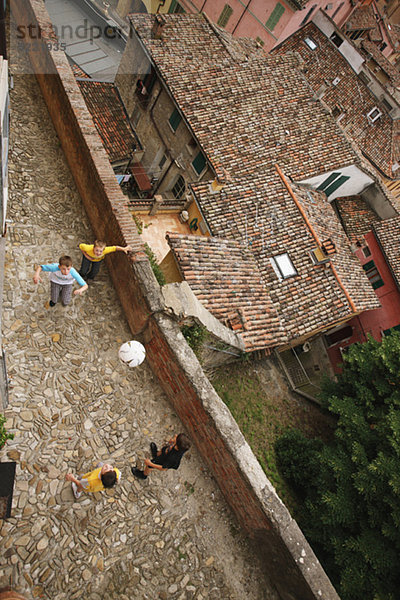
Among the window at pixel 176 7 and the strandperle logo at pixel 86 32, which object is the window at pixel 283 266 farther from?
the window at pixel 176 7

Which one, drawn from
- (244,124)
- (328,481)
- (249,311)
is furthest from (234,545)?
(244,124)

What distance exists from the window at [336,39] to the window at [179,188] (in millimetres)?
20962

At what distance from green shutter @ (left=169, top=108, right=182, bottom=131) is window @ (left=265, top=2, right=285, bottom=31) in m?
13.8

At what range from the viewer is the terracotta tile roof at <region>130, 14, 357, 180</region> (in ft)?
52.6

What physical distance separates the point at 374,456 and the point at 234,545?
15.5 ft

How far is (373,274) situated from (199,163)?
33.8 ft

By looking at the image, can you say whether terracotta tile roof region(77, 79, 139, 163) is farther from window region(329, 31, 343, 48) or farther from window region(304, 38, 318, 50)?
window region(329, 31, 343, 48)

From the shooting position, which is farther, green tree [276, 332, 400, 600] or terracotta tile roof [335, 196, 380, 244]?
terracotta tile roof [335, 196, 380, 244]

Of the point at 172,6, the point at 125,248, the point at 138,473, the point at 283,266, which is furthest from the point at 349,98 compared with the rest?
the point at 138,473

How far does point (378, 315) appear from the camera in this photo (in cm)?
1789

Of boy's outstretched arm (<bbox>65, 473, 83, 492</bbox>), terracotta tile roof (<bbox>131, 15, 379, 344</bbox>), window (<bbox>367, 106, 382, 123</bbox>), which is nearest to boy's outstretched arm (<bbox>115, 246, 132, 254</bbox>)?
boy's outstretched arm (<bbox>65, 473, 83, 492</bbox>)

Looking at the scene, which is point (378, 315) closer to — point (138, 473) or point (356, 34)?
point (138, 473)

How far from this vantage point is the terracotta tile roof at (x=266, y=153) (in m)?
13.7

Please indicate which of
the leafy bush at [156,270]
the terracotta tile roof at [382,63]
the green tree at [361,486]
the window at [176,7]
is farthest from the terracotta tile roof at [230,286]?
the terracotta tile roof at [382,63]
